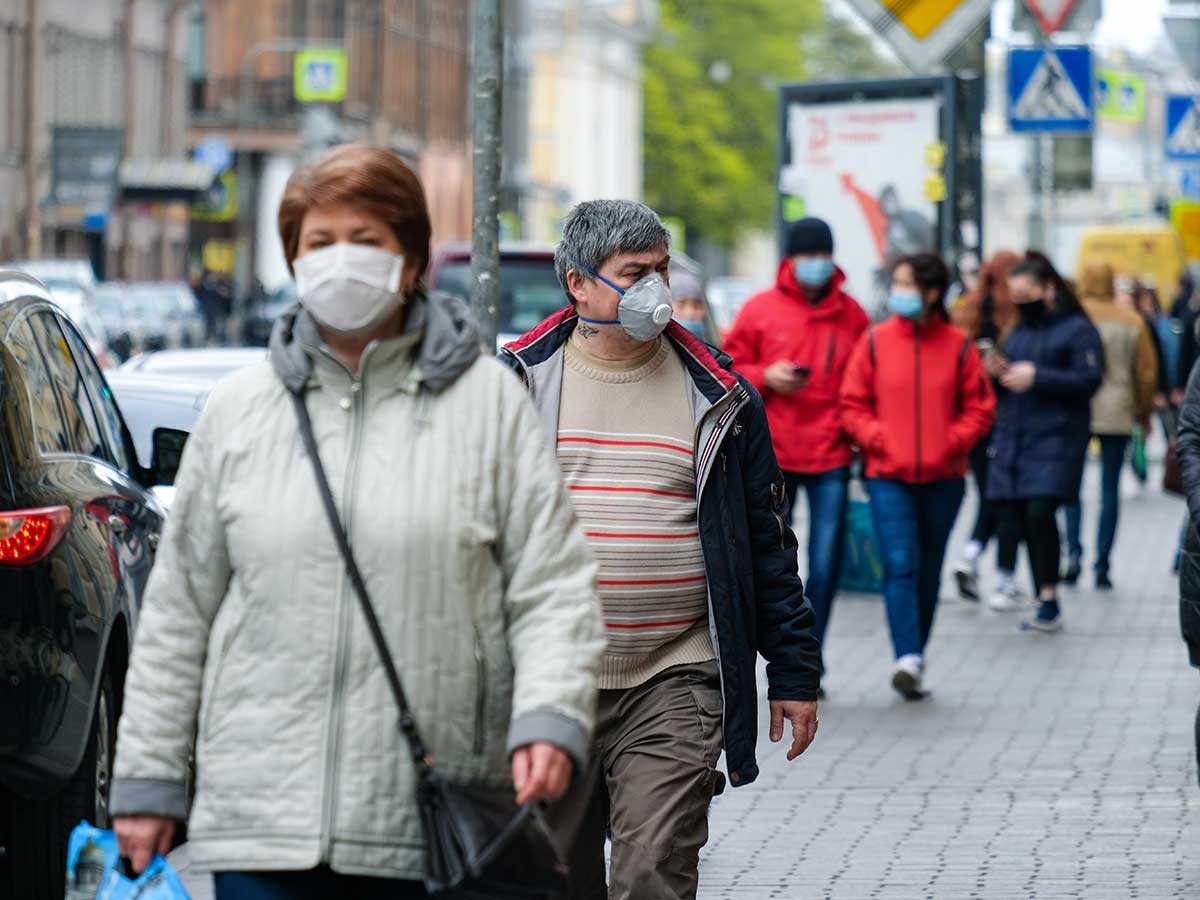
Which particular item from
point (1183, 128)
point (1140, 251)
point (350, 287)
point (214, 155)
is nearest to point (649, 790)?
point (350, 287)

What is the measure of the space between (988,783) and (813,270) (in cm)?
240

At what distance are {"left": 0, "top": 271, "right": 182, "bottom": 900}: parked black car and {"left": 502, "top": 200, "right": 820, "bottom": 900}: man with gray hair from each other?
146 centimetres

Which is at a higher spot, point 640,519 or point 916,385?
point 916,385

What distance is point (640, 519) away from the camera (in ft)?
17.1

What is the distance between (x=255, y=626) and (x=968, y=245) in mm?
16135

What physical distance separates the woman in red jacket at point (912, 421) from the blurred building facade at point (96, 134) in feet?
128

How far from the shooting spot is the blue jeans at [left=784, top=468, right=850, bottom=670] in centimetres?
1083

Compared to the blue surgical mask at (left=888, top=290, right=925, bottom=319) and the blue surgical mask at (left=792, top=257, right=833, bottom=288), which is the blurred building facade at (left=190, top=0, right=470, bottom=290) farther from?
the blue surgical mask at (left=792, top=257, right=833, bottom=288)

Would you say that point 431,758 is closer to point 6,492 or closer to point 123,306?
point 6,492

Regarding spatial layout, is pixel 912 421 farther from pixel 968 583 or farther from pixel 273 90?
pixel 273 90

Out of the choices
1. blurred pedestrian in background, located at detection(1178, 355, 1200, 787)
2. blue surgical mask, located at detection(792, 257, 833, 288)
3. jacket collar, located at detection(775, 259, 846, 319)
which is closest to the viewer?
blurred pedestrian in background, located at detection(1178, 355, 1200, 787)

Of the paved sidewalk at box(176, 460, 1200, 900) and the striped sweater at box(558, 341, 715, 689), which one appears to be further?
the paved sidewalk at box(176, 460, 1200, 900)

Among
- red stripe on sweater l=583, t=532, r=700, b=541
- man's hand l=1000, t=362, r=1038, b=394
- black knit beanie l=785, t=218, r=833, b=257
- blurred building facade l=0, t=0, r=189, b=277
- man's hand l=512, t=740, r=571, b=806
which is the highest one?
blurred building facade l=0, t=0, r=189, b=277

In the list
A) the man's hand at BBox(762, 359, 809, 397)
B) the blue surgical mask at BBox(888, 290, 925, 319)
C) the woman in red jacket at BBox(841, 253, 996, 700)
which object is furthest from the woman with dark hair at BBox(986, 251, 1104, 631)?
the man's hand at BBox(762, 359, 809, 397)
